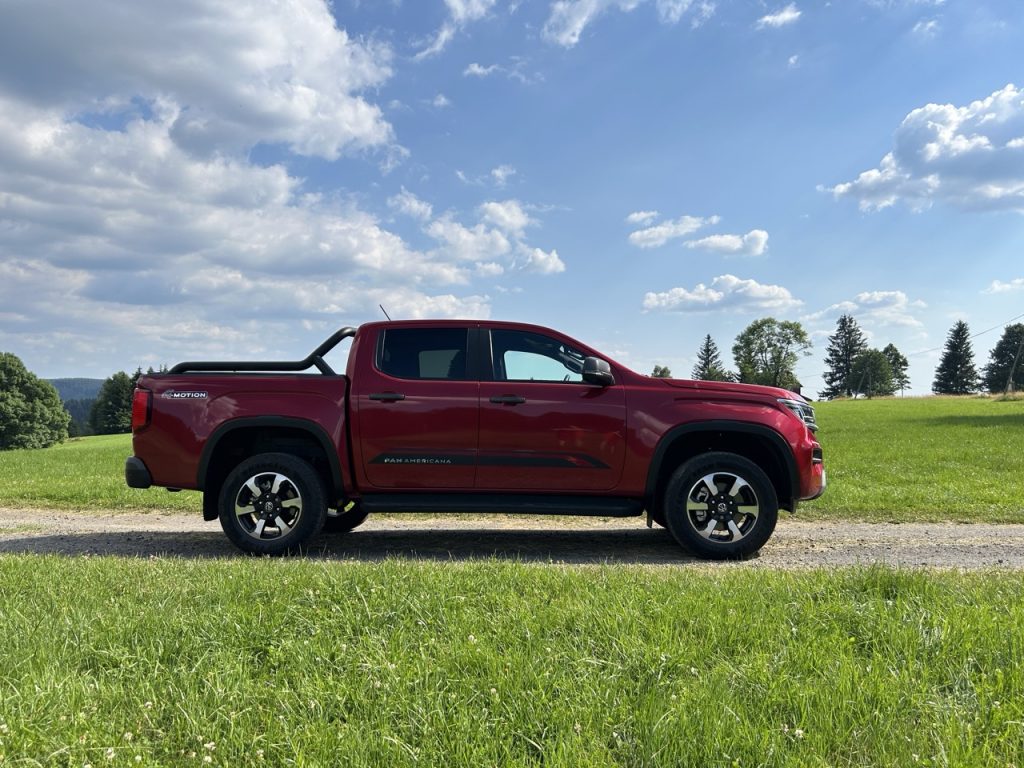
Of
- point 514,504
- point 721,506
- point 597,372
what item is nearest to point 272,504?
point 514,504

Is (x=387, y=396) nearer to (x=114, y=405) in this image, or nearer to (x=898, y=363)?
(x=114, y=405)

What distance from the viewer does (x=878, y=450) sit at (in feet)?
51.2

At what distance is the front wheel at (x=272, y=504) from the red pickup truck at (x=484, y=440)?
0.01 m

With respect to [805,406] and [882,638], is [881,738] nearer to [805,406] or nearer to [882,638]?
[882,638]

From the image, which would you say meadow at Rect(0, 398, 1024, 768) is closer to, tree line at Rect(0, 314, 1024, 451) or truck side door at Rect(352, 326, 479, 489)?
truck side door at Rect(352, 326, 479, 489)

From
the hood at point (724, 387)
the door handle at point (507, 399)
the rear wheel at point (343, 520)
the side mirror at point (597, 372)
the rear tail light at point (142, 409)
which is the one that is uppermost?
the side mirror at point (597, 372)

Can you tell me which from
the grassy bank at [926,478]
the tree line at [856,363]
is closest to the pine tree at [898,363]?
the tree line at [856,363]

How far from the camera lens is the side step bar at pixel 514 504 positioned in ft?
17.4

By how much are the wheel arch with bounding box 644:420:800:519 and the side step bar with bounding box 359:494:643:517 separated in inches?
13.1

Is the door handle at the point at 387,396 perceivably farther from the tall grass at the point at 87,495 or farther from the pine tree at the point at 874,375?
the pine tree at the point at 874,375

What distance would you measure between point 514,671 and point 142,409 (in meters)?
4.48

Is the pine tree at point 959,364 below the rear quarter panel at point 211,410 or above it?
above

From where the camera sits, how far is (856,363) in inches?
4483

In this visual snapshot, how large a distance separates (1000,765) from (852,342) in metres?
133
